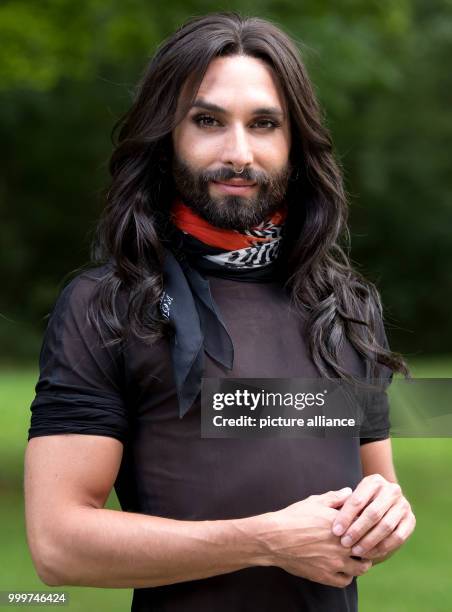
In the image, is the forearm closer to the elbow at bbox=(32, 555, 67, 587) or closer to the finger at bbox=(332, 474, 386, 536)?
the elbow at bbox=(32, 555, 67, 587)

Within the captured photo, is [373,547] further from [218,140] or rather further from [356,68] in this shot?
[356,68]

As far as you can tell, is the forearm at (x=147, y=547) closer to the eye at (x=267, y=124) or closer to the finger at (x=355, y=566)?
the finger at (x=355, y=566)

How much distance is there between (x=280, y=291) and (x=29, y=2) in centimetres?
→ 766

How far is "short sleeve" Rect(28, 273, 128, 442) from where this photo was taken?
2250mm

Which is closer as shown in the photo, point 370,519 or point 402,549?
point 370,519

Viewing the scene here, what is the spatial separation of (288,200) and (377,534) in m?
0.96

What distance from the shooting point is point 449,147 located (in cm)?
2480

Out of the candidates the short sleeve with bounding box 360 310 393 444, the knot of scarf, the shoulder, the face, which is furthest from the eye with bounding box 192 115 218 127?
the short sleeve with bounding box 360 310 393 444

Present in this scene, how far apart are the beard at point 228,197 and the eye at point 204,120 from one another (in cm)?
10

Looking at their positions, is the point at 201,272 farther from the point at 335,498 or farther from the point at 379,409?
the point at 335,498

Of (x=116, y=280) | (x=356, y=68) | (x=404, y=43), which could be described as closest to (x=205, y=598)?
(x=116, y=280)

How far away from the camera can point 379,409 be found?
8.56 ft

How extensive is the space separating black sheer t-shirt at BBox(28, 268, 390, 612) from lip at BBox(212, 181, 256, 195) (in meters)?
0.34

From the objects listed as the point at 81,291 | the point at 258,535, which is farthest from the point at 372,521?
the point at 81,291
